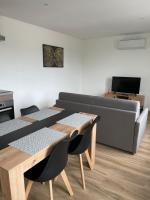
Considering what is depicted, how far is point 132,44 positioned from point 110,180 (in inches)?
171

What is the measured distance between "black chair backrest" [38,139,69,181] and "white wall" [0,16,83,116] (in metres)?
2.70

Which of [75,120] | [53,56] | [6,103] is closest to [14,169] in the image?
[75,120]

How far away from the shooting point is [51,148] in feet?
4.66

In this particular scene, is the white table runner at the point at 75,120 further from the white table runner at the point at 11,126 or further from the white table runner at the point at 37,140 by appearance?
the white table runner at the point at 11,126

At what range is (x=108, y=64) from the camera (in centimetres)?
578

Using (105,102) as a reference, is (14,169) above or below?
below

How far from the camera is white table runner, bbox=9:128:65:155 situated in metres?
1.32

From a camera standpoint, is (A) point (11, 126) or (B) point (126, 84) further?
(B) point (126, 84)

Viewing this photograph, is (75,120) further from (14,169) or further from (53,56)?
(53,56)

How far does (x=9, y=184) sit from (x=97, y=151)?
1.92 metres

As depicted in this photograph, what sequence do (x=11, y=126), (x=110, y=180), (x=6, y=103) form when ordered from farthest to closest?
(x=6, y=103), (x=110, y=180), (x=11, y=126)

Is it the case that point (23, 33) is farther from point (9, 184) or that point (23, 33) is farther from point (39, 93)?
point (9, 184)

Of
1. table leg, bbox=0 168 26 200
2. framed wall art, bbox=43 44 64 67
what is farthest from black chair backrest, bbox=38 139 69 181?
framed wall art, bbox=43 44 64 67

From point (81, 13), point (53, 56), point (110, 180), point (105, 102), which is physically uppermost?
point (81, 13)
